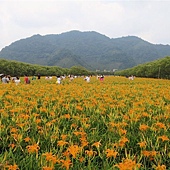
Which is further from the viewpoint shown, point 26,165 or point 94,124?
Result: point 94,124

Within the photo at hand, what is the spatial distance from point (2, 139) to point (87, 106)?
2216mm

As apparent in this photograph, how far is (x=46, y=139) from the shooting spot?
3283 millimetres

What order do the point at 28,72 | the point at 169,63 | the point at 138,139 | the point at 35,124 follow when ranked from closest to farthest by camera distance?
1. the point at 138,139
2. the point at 35,124
3. the point at 169,63
4. the point at 28,72

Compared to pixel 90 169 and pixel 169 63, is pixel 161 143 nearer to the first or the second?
pixel 90 169

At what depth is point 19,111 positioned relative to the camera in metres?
4.46

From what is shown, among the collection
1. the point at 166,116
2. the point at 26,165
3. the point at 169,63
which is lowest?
the point at 26,165

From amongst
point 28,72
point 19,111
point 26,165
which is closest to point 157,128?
point 26,165

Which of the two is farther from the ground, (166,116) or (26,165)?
(166,116)

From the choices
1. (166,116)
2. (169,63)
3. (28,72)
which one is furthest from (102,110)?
(28,72)

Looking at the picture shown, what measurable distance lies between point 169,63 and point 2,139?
55.2 metres

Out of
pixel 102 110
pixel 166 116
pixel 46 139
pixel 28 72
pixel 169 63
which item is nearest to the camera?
pixel 46 139

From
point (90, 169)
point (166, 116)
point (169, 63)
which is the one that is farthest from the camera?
point (169, 63)

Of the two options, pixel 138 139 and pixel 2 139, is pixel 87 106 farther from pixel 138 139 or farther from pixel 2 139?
pixel 2 139

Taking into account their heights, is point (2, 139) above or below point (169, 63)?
below
